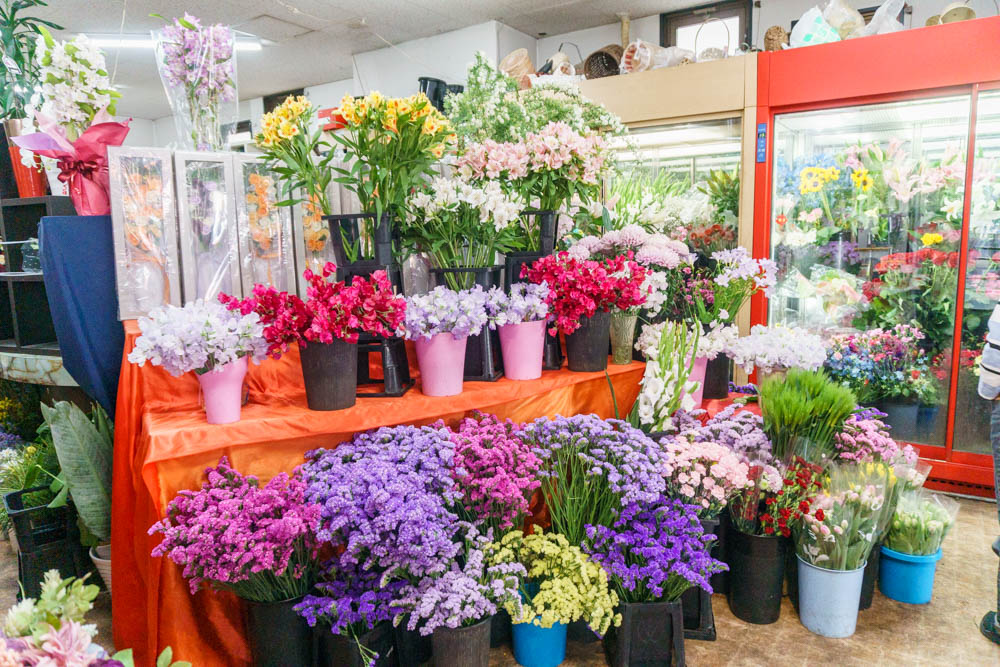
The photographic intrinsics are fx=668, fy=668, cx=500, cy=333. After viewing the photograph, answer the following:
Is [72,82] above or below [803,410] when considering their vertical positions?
above

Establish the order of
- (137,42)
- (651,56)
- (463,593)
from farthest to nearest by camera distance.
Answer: (137,42), (651,56), (463,593)

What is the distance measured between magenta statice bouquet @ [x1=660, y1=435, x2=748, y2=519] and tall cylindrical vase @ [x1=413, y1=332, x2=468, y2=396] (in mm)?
699

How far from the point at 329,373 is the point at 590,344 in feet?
3.22

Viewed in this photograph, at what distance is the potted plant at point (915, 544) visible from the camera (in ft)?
7.63

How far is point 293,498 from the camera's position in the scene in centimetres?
170

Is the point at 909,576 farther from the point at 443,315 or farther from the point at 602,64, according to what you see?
the point at 602,64

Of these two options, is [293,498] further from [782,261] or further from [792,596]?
[782,261]

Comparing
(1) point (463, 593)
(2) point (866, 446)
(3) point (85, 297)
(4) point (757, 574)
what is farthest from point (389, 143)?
(2) point (866, 446)

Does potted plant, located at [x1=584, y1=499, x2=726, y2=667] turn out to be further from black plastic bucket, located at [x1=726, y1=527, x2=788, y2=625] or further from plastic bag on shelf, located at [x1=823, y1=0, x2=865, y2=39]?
plastic bag on shelf, located at [x1=823, y1=0, x2=865, y2=39]

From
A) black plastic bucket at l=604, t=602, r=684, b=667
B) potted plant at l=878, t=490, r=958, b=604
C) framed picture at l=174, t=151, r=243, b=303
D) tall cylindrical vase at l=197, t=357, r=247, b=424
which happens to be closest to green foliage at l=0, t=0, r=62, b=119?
framed picture at l=174, t=151, r=243, b=303

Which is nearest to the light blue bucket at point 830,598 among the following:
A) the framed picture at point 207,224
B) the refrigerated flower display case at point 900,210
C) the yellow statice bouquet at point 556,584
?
the yellow statice bouquet at point 556,584

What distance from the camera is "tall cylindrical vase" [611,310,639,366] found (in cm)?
263

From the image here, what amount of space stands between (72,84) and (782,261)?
353 centimetres

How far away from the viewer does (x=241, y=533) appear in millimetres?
1601
